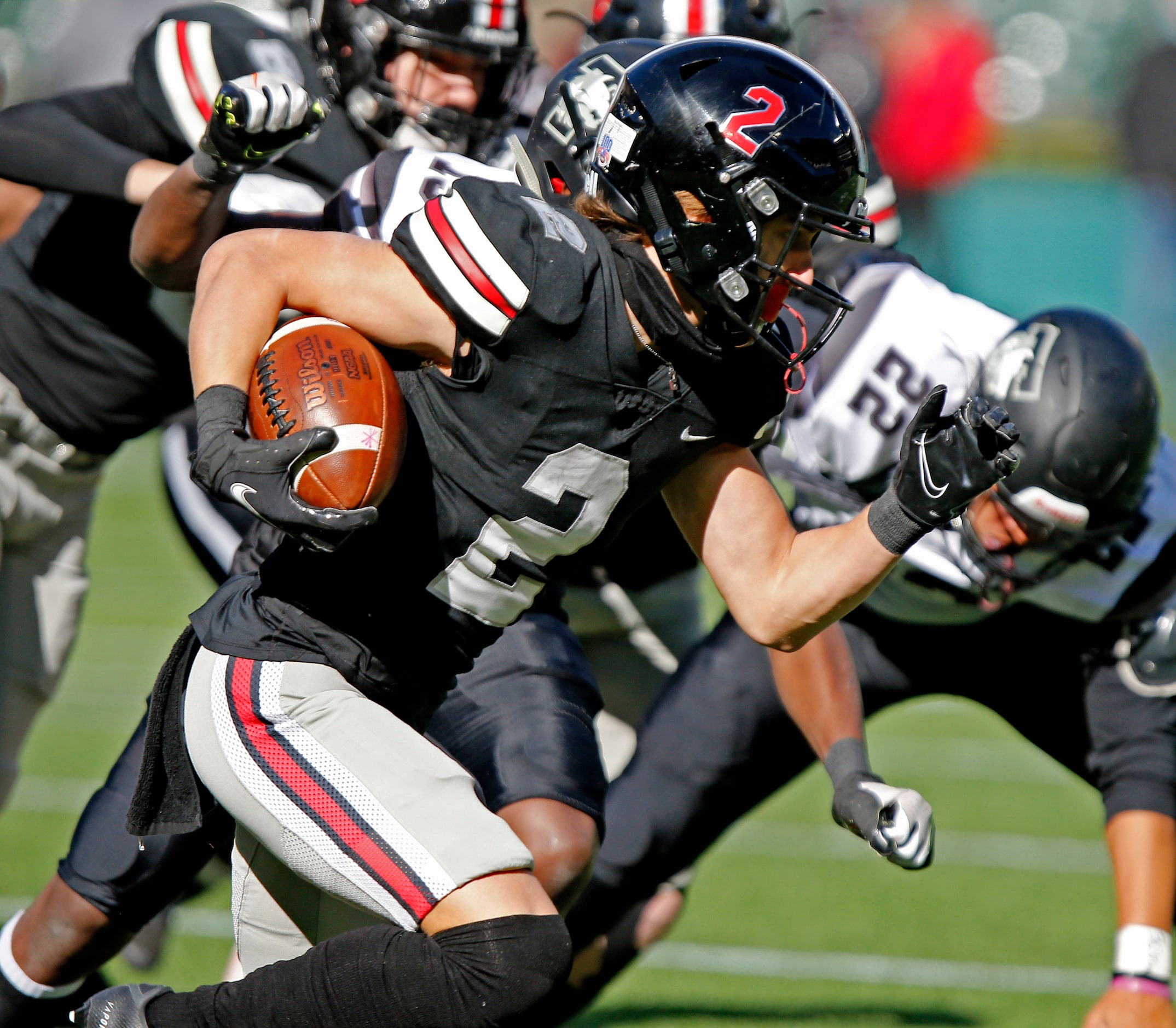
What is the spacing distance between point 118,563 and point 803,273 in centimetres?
814

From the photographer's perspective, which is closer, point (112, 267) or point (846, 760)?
point (846, 760)

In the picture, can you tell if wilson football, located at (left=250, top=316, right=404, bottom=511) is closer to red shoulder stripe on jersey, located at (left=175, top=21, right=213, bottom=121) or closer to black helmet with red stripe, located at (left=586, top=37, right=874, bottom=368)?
black helmet with red stripe, located at (left=586, top=37, right=874, bottom=368)

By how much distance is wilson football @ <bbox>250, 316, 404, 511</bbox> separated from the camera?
2.26 m

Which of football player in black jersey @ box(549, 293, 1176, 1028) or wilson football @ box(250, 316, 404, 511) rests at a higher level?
wilson football @ box(250, 316, 404, 511)

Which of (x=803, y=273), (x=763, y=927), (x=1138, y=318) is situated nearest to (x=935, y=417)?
(x=803, y=273)

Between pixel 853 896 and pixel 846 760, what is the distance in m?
2.23

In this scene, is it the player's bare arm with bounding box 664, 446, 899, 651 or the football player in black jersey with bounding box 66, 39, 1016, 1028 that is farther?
the player's bare arm with bounding box 664, 446, 899, 651

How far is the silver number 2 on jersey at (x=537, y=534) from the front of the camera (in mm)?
2445

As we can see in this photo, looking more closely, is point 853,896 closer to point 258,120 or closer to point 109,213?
point 109,213

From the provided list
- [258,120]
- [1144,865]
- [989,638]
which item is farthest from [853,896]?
[258,120]

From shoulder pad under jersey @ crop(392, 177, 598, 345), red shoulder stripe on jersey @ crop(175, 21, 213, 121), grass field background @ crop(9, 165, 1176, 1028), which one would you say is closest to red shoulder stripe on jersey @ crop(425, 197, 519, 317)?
shoulder pad under jersey @ crop(392, 177, 598, 345)

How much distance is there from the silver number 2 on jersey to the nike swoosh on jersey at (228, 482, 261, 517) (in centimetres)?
38

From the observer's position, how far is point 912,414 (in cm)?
359

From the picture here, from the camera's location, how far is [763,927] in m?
4.75
